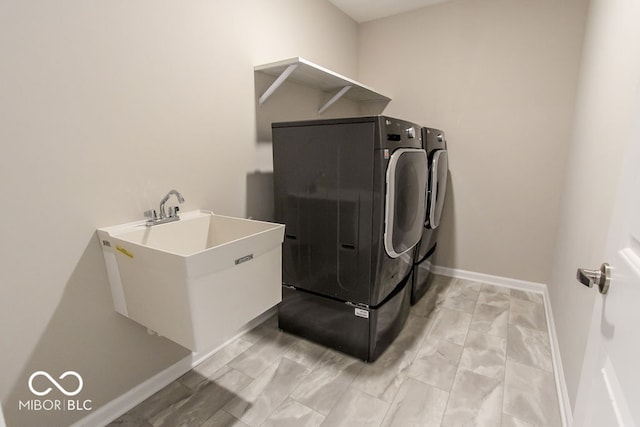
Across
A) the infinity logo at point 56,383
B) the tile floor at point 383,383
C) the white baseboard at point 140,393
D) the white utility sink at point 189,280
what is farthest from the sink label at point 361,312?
the infinity logo at point 56,383

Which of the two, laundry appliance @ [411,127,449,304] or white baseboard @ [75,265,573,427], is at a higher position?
laundry appliance @ [411,127,449,304]

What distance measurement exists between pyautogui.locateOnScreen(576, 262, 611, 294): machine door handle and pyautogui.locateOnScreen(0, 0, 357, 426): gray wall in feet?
5.49

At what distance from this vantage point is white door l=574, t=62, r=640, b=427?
52 cm

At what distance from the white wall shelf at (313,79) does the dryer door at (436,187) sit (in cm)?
86

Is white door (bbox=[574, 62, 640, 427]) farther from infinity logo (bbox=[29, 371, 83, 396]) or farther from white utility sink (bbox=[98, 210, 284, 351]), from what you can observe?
infinity logo (bbox=[29, 371, 83, 396])

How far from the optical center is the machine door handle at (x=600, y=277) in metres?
0.68

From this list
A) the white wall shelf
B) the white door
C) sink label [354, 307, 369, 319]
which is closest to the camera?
the white door

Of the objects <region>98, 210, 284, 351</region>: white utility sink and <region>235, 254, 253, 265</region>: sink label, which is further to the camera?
<region>235, 254, 253, 265</region>: sink label

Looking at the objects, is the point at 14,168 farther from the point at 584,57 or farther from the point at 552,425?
the point at 584,57

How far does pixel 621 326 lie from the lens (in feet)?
1.89

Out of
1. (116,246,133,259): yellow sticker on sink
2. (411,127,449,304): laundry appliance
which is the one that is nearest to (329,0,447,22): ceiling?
(411,127,449,304): laundry appliance

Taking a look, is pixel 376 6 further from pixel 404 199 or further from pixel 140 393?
pixel 140 393

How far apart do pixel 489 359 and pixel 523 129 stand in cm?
185

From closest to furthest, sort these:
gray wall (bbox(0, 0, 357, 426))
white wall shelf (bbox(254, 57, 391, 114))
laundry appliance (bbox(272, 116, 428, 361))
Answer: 1. gray wall (bbox(0, 0, 357, 426))
2. laundry appliance (bbox(272, 116, 428, 361))
3. white wall shelf (bbox(254, 57, 391, 114))
